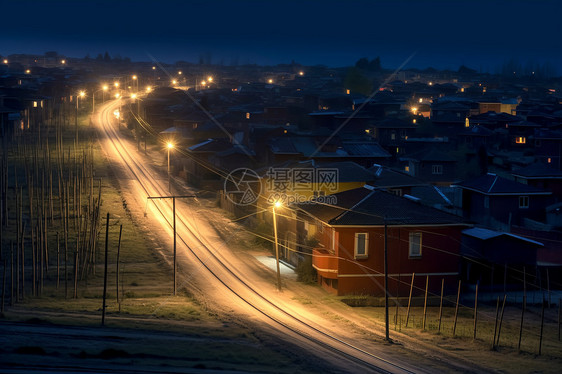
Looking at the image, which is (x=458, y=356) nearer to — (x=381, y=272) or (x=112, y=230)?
(x=381, y=272)

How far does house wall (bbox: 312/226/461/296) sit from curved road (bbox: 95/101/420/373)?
3.88 meters

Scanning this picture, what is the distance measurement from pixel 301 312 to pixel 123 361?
11485 millimetres

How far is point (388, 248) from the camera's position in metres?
32.6

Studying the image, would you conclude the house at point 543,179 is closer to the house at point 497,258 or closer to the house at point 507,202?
the house at point 507,202

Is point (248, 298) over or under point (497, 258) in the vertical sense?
under

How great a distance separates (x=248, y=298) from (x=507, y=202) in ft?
77.9

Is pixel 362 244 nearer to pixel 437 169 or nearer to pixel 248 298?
pixel 248 298

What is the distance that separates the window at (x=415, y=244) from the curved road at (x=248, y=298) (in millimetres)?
7246

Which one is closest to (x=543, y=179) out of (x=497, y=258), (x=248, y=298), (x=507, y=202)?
(x=507, y=202)

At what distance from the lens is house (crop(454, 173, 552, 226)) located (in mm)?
46031

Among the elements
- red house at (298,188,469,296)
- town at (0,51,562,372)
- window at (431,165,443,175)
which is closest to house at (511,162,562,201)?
town at (0,51,562,372)

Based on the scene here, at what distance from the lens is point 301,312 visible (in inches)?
1118

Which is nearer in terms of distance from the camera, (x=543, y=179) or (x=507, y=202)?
(x=507, y=202)

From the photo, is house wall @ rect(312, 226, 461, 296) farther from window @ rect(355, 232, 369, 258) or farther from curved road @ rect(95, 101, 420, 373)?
curved road @ rect(95, 101, 420, 373)
